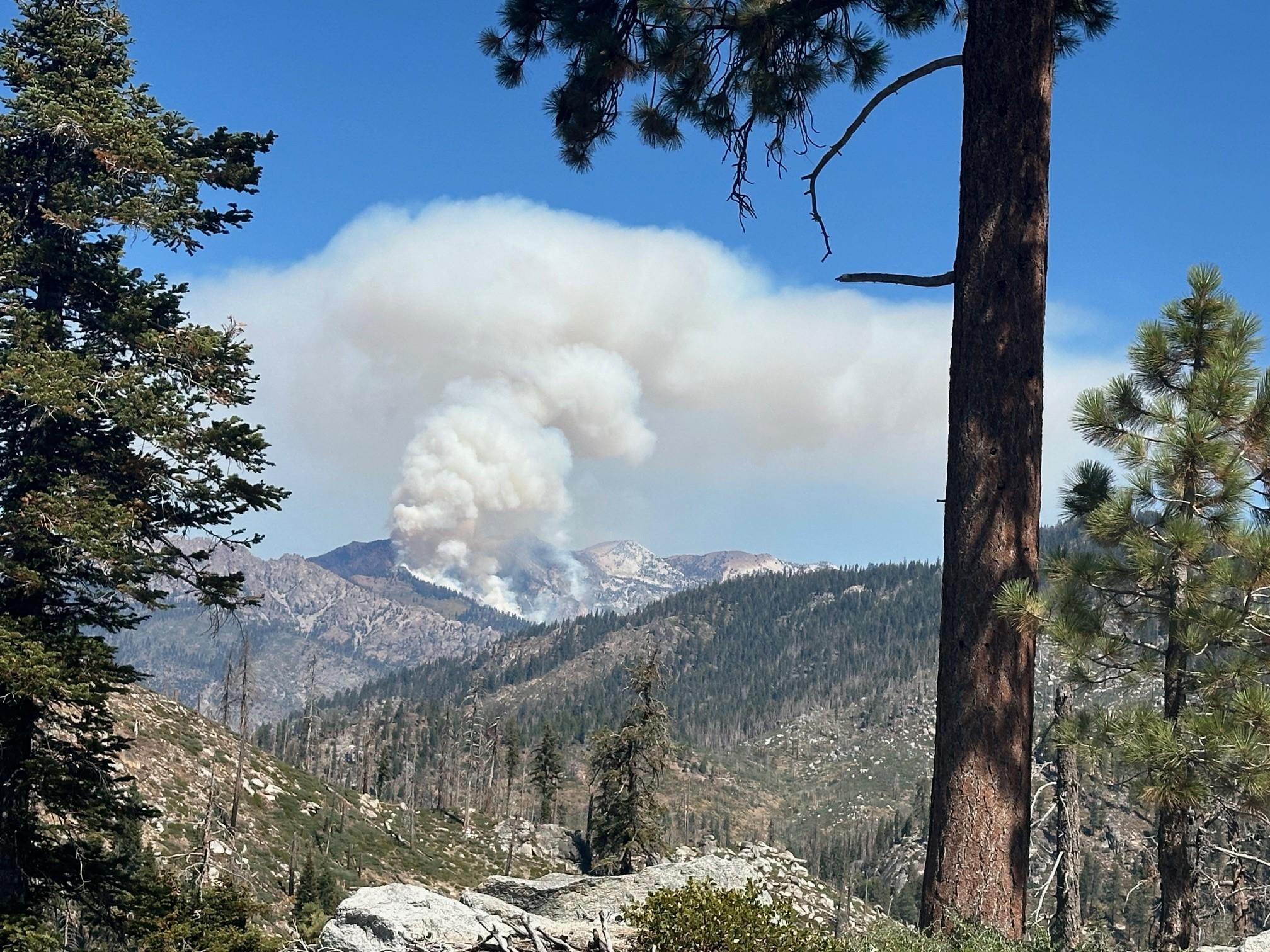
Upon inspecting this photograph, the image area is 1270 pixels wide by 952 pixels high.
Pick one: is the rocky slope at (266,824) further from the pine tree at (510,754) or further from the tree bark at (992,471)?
the tree bark at (992,471)

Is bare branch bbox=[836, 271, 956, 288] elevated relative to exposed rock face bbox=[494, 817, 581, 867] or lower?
elevated

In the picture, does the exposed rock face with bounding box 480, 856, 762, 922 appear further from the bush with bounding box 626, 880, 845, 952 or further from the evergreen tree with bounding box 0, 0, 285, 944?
the evergreen tree with bounding box 0, 0, 285, 944

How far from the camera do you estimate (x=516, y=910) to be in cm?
684

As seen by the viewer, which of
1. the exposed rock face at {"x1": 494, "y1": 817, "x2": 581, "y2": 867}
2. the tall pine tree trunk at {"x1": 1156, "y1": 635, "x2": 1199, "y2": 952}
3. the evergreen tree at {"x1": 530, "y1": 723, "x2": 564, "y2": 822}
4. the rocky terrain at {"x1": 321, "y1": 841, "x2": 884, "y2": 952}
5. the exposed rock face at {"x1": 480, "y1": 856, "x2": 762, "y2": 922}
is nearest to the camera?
the rocky terrain at {"x1": 321, "y1": 841, "x2": 884, "y2": 952}

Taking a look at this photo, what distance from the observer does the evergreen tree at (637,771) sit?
4022 centimetres

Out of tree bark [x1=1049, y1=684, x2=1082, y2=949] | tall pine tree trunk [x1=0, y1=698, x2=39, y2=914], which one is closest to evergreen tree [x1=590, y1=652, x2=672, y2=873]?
tree bark [x1=1049, y1=684, x2=1082, y2=949]

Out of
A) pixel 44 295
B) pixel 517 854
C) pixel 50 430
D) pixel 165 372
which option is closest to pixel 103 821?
pixel 50 430

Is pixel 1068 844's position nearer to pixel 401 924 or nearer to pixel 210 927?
pixel 210 927

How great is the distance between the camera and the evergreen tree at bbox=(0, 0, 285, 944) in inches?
555

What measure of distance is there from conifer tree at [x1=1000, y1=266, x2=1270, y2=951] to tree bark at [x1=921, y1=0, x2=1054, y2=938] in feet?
1.54

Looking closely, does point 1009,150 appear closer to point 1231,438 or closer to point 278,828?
point 1231,438

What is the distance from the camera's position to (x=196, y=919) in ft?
50.4

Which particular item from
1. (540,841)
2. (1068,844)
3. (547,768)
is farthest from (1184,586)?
(540,841)

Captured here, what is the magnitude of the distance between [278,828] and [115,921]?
191ft
